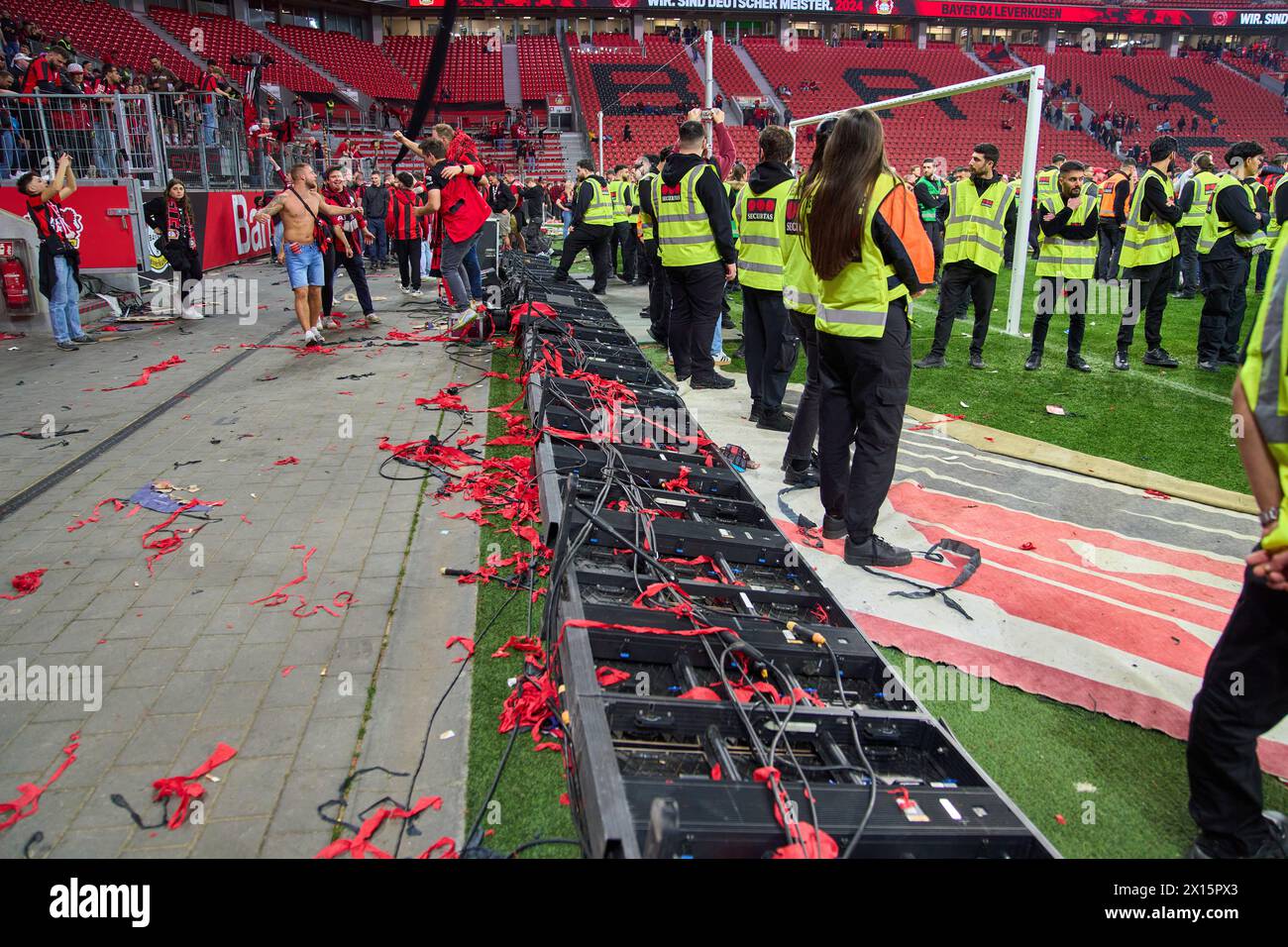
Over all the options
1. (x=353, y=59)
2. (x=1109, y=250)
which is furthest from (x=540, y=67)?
(x=1109, y=250)

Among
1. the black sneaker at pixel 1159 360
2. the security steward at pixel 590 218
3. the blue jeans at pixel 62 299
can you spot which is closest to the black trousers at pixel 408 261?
the security steward at pixel 590 218

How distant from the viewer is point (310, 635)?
351cm

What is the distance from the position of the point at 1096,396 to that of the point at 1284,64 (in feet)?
195

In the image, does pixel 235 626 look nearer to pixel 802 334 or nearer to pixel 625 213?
pixel 802 334

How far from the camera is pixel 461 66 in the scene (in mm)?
43219

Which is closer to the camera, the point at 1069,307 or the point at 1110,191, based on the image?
the point at 1069,307

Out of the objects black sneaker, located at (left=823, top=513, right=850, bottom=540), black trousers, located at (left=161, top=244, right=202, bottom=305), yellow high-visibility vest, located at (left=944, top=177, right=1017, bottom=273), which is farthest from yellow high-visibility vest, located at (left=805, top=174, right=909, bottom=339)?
black trousers, located at (left=161, top=244, right=202, bottom=305)

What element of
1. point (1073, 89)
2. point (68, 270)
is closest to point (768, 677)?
point (68, 270)

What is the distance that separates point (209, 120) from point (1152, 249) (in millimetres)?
15375

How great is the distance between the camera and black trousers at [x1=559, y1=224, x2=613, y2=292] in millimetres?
12891

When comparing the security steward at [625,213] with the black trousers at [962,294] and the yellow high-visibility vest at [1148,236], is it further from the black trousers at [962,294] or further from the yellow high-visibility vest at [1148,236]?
the yellow high-visibility vest at [1148,236]

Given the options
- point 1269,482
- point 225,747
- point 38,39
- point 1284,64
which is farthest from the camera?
point 1284,64

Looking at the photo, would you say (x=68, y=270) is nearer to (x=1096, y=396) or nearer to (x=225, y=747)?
(x=225, y=747)

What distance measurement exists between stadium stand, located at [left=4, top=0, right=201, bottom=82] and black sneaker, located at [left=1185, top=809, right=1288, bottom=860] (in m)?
32.0
